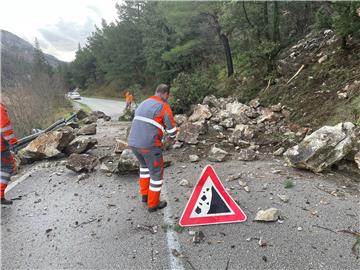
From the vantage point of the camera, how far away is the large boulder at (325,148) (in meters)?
4.45

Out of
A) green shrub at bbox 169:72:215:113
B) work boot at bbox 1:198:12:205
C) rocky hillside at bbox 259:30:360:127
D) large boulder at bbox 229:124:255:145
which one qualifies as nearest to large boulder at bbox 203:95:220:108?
green shrub at bbox 169:72:215:113

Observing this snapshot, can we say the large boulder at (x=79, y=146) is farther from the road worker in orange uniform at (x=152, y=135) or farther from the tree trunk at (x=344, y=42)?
the tree trunk at (x=344, y=42)

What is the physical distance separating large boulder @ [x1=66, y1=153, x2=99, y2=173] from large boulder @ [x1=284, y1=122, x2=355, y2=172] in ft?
13.8

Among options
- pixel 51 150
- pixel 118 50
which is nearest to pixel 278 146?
pixel 51 150

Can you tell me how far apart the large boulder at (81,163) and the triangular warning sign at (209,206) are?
3113mm

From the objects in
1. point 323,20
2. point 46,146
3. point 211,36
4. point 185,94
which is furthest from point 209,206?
point 211,36

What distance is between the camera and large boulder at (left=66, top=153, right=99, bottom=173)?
5.53 m

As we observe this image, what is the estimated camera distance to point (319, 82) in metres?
7.92

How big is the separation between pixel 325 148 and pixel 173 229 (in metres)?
3.05

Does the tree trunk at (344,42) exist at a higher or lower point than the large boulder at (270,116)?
higher

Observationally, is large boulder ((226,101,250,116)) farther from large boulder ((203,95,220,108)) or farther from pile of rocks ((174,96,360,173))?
large boulder ((203,95,220,108))

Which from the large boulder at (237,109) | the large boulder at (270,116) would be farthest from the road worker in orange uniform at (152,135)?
the large boulder at (237,109)

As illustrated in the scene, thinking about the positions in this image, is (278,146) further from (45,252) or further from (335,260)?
(45,252)

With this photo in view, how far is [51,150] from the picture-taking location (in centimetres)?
648
